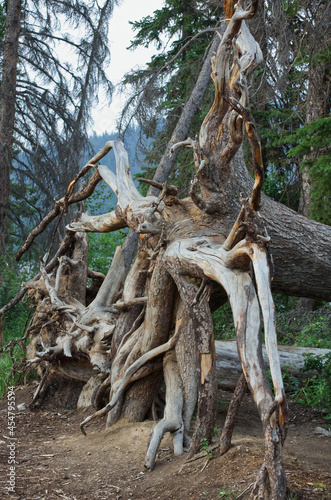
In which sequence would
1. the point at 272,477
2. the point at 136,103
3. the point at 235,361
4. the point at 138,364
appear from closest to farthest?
the point at 272,477, the point at 138,364, the point at 235,361, the point at 136,103

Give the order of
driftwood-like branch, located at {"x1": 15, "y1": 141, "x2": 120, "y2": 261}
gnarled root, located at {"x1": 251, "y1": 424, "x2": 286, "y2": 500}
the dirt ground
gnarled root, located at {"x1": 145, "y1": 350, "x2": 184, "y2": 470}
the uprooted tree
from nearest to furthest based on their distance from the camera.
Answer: gnarled root, located at {"x1": 251, "y1": 424, "x2": 286, "y2": 500}
the dirt ground
the uprooted tree
gnarled root, located at {"x1": 145, "y1": 350, "x2": 184, "y2": 470}
driftwood-like branch, located at {"x1": 15, "y1": 141, "x2": 120, "y2": 261}

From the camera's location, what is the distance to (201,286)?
422cm

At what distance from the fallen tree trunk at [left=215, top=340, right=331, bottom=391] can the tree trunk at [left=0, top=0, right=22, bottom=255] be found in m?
6.70

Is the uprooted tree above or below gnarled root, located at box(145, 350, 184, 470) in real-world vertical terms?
above

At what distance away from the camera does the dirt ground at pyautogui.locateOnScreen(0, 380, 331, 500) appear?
122 inches

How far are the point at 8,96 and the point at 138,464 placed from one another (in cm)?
933

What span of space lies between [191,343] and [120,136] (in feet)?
23.6

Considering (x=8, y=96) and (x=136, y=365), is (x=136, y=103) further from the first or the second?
(x=136, y=365)

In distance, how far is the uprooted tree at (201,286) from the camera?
343 cm

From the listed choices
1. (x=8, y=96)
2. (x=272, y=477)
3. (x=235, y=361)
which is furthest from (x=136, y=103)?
(x=272, y=477)

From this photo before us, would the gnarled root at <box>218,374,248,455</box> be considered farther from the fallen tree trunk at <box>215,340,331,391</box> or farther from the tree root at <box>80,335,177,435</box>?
the fallen tree trunk at <box>215,340,331,391</box>

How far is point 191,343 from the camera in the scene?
4645 mm

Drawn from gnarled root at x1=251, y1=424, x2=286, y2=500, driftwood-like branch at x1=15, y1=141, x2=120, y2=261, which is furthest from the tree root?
driftwood-like branch at x1=15, y1=141, x2=120, y2=261

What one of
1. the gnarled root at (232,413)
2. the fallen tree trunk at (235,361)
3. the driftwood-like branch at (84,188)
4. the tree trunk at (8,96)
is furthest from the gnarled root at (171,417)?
the tree trunk at (8,96)
